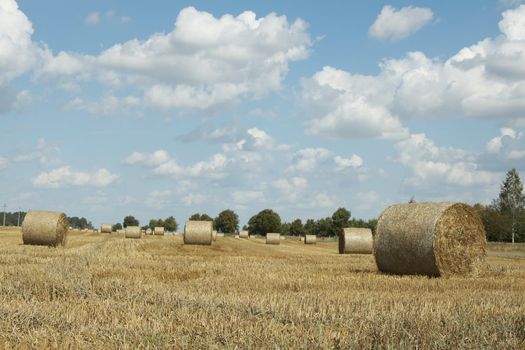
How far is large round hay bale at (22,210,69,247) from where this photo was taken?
2684 cm

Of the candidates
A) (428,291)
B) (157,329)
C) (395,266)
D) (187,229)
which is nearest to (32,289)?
(157,329)

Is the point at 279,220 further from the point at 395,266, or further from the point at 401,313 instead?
the point at 401,313

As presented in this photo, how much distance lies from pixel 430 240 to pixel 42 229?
17.5 metres

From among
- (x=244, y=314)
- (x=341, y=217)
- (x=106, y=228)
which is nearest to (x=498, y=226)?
(x=341, y=217)

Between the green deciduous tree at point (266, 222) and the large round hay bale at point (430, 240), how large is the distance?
377 feet

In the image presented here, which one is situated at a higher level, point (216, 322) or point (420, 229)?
point (420, 229)

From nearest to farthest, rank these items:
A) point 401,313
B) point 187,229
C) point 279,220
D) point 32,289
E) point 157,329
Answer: point 157,329 → point 401,313 → point 32,289 → point 187,229 → point 279,220

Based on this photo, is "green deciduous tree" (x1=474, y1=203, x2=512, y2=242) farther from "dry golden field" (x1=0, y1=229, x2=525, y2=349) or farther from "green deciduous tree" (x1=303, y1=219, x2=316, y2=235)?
"dry golden field" (x1=0, y1=229, x2=525, y2=349)

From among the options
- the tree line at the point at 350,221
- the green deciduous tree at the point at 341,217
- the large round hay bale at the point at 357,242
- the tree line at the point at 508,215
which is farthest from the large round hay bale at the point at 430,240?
the green deciduous tree at the point at 341,217

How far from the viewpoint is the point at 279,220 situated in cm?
13400

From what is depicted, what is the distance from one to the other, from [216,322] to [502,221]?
88.4m

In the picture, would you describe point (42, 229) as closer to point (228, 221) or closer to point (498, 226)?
point (498, 226)

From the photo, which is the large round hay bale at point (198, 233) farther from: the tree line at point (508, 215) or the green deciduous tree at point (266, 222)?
the green deciduous tree at point (266, 222)

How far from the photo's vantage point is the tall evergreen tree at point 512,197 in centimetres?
9062
